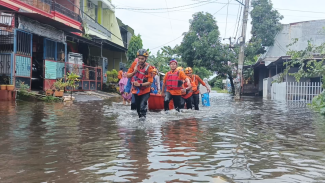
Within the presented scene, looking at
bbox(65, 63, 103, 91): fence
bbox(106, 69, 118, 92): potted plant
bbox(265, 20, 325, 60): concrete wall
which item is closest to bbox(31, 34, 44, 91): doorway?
bbox(65, 63, 103, 91): fence

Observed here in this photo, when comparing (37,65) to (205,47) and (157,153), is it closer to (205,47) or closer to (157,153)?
(157,153)

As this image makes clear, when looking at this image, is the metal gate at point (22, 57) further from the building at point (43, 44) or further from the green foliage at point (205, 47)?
the green foliage at point (205, 47)

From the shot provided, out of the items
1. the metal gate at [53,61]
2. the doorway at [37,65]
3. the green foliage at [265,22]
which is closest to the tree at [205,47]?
the green foliage at [265,22]

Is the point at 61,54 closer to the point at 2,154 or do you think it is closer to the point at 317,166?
the point at 2,154

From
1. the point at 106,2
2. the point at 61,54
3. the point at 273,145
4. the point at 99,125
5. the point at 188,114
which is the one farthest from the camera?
the point at 106,2

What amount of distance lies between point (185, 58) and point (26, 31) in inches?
754

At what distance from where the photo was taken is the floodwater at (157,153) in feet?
11.5

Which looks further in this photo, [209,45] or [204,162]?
[209,45]

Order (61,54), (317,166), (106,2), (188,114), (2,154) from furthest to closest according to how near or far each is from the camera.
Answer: (106,2), (61,54), (188,114), (2,154), (317,166)

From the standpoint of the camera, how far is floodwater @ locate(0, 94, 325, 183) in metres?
3.51

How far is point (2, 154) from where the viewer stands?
434 centimetres

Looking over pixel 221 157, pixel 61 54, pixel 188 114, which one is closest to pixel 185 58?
pixel 61 54

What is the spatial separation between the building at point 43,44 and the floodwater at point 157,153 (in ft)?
→ 27.7

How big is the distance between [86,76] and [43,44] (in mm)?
4175
